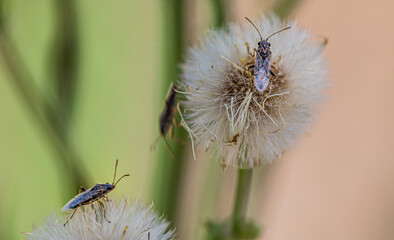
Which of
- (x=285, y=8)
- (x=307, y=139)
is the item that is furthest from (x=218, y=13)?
(x=307, y=139)

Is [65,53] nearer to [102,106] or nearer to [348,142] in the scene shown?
[102,106]

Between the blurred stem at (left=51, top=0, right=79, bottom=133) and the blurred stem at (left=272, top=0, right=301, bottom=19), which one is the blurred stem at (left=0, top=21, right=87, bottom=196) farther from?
the blurred stem at (left=272, top=0, right=301, bottom=19)

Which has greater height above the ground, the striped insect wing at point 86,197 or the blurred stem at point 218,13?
the blurred stem at point 218,13

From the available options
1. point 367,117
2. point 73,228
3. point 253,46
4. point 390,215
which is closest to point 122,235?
point 73,228

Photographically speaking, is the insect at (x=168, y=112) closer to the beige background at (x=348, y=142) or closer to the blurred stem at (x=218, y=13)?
the blurred stem at (x=218, y=13)

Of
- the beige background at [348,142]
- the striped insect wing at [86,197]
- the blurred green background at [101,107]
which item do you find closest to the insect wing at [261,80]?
the striped insect wing at [86,197]

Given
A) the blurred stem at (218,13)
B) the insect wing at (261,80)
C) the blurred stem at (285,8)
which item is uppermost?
the blurred stem at (285,8)

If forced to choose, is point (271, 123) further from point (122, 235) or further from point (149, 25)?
point (149, 25)

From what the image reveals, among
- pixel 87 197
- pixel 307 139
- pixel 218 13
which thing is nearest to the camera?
pixel 87 197
